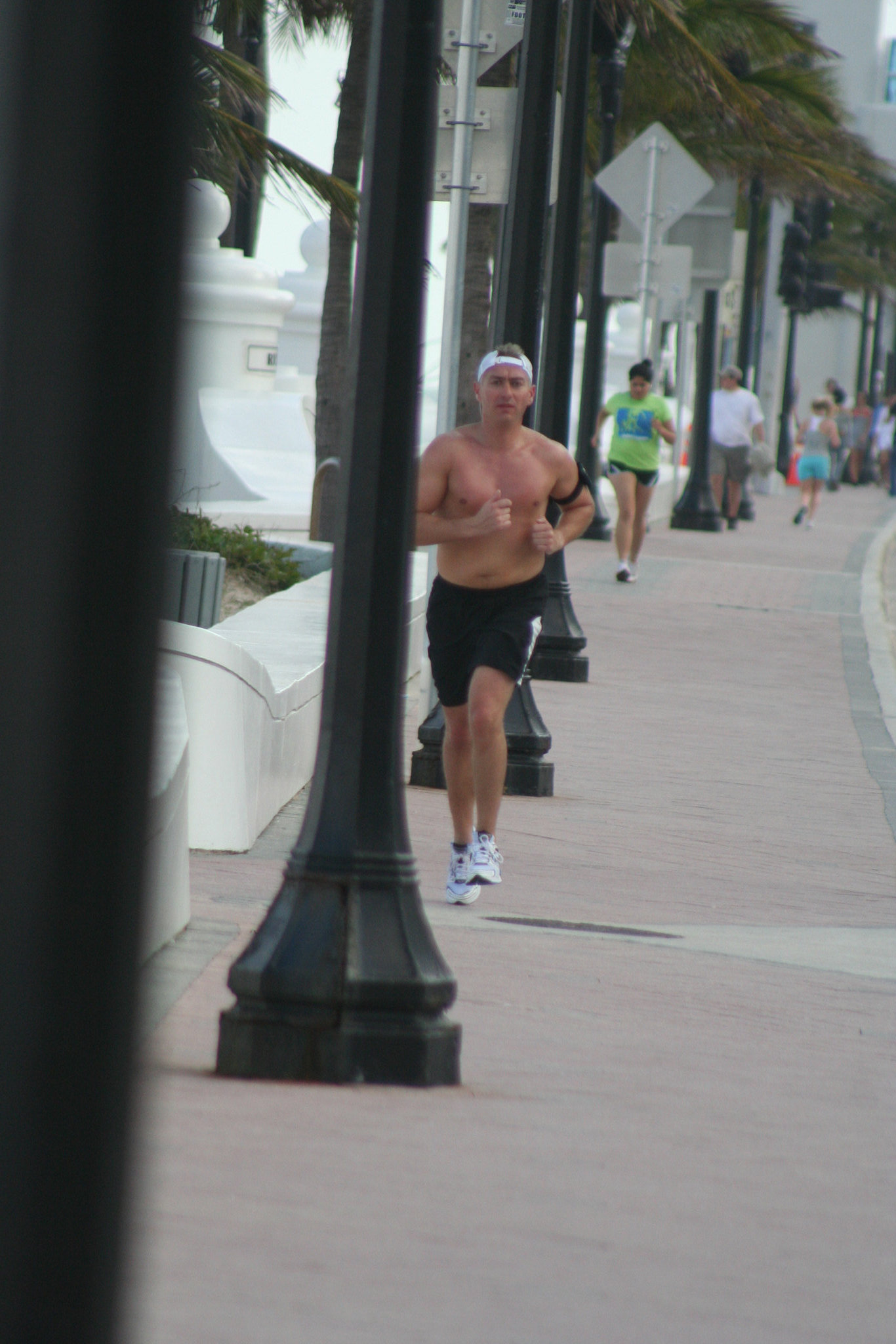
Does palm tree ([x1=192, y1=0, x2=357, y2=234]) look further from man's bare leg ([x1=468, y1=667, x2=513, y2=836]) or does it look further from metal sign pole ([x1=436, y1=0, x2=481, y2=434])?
man's bare leg ([x1=468, y1=667, x2=513, y2=836])


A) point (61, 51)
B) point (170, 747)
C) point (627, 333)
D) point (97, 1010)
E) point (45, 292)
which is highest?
point (627, 333)

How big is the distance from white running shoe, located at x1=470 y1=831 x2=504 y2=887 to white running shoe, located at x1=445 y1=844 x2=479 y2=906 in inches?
0.5

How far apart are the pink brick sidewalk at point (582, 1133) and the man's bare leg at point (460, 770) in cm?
28

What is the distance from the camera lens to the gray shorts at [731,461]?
1183 inches

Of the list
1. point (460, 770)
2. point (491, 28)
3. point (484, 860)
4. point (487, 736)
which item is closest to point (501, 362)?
point (487, 736)

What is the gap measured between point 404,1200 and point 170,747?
176 centimetres

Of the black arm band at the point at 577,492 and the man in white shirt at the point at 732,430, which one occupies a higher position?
the man in white shirt at the point at 732,430

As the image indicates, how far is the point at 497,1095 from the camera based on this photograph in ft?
14.9

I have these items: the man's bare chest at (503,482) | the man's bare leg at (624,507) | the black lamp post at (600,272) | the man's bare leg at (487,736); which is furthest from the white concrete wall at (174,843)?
the black lamp post at (600,272)

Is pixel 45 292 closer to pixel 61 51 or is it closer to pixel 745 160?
pixel 61 51

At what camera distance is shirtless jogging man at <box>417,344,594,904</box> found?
7020 millimetres

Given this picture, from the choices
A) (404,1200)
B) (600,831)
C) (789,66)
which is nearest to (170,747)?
(404,1200)

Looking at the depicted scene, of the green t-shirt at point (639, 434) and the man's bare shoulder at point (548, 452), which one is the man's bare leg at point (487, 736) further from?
the green t-shirt at point (639, 434)

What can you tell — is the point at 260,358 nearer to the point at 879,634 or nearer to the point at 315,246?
the point at 315,246
